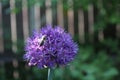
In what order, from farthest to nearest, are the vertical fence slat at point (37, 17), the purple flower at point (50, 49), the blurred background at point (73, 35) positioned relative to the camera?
the vertical fence slat at point (37, 17) → the blurred background at point (73, 35) → the purple flower at point (50, 49)

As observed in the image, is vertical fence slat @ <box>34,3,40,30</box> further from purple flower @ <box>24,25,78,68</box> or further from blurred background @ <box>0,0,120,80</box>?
purple flower @ <box>24,25,78,68</box>

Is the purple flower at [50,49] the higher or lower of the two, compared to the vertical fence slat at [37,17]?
lower

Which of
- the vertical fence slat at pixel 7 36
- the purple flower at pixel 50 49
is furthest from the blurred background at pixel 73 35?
the purple flower at pixel 50 49

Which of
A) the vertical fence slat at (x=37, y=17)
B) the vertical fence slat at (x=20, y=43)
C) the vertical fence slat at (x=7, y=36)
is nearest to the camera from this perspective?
the vertical fence slat at (x=20, y=43)

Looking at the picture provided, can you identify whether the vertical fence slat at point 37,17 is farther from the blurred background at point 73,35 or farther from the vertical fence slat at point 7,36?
the vertical fence slat at point 7,36

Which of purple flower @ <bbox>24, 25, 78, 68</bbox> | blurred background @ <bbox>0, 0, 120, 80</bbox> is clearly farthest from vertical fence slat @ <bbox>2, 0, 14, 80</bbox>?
purple flower @ <bbox>24, 25, 78, 68</bbox>

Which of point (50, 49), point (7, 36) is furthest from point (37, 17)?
point (50, 49)

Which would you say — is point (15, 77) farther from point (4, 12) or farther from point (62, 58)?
point (62, 58)
